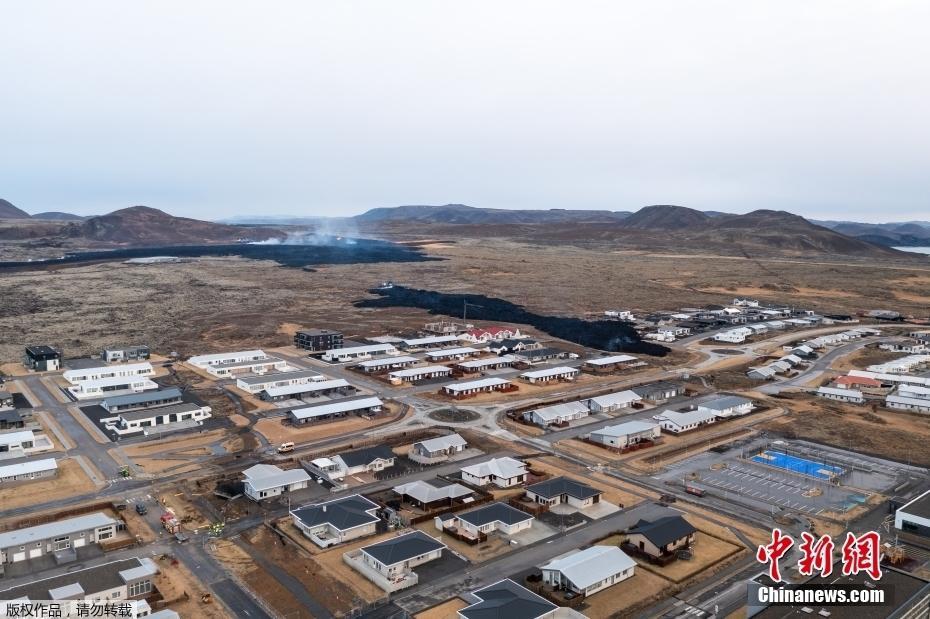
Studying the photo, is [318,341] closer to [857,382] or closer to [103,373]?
[103,373]

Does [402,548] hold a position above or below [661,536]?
above

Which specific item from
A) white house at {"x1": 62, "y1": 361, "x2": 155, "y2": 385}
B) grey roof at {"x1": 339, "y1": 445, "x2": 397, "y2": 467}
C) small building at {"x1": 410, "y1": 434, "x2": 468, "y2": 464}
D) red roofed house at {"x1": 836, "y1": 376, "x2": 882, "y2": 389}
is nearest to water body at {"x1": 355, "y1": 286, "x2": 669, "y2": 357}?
red roofed house at {"x1": 836, "y1": 376, "x2": 882, "y2": 389}

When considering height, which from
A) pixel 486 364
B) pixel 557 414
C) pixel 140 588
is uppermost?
pixel 486 364

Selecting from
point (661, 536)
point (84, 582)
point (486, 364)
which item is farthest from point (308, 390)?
point (661, 536)

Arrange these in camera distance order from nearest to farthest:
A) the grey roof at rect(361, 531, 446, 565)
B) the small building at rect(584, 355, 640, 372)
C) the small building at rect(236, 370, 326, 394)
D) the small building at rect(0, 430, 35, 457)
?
the grey roof at rect(361, 531, 446, 565)
the small building at rect(0, 430, 35, 457)
the small building at rect(236, 370, 326, 394)
the small building at rect(584, 355, 640, 372)

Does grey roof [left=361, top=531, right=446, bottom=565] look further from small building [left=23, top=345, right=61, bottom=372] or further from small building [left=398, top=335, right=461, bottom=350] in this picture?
small building [left=23, top=345, right=61, bottom=372]

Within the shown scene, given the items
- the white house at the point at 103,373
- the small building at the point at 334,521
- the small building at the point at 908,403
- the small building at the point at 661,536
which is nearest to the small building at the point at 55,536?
the small building at the point at 334,521

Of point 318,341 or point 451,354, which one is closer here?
point 451,354

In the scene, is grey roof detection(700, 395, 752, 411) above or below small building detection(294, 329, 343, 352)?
below
